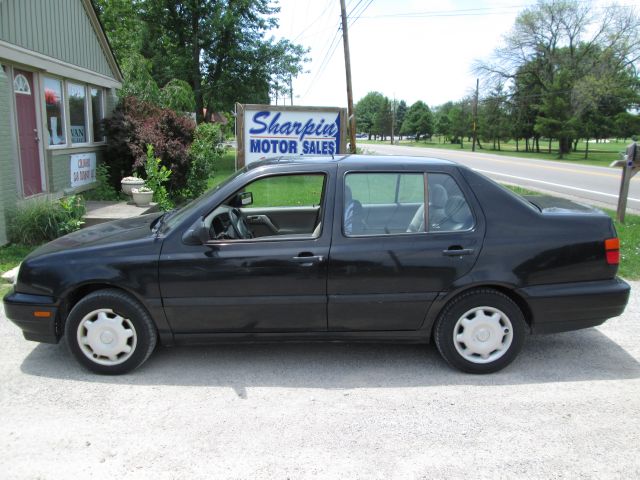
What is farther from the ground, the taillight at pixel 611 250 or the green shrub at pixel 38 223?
the taillight at pixel 611 250

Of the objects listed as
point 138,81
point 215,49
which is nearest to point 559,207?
point 138,81

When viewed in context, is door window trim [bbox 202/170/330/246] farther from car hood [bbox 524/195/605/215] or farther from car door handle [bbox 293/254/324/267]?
car hood [bbox 524/195/605/215]

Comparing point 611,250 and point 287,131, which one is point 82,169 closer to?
point 287,131

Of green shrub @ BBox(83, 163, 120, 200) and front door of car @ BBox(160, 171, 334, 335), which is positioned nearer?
front door of car @ BBox(160, 171, 334, 335)

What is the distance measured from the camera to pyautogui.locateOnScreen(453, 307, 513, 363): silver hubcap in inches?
151

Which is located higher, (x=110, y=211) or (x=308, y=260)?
(x=308, y=260)

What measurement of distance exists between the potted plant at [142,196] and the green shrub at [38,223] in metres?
2.06

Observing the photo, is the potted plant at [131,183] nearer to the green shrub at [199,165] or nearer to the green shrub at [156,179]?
the green shrub at [156,179]

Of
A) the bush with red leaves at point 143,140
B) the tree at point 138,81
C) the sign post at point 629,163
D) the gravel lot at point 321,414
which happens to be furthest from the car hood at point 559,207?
the tree at point 138,81

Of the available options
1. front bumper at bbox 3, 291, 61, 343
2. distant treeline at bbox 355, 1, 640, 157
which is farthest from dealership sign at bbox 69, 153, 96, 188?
distant treeline at bbox 355, 1, 640, 157

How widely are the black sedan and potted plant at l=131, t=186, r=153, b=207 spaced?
21.7 ft

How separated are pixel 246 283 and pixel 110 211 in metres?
6.90

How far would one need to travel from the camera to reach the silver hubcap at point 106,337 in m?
3.80

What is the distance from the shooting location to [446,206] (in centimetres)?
396
